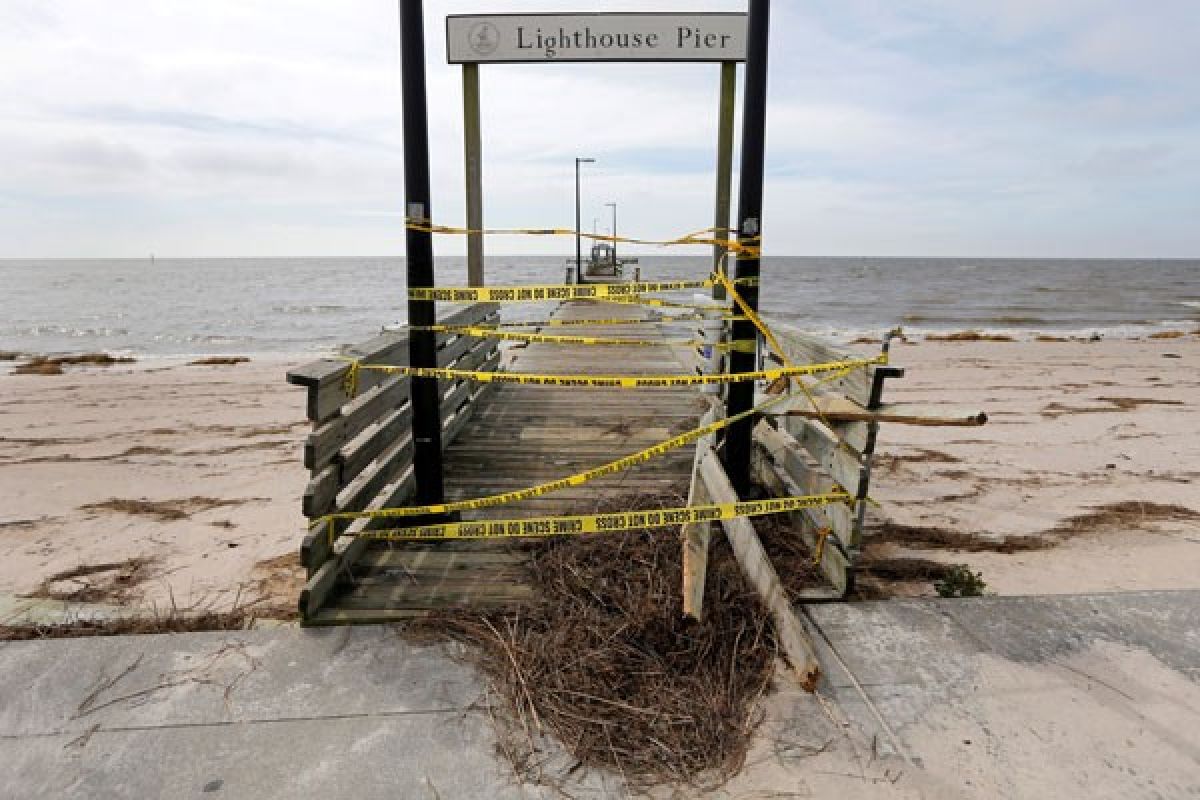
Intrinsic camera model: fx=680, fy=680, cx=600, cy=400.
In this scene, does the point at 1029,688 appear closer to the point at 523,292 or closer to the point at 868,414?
the point at 868,414

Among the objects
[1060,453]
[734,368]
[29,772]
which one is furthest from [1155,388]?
[29,772]

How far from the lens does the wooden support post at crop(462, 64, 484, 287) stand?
7266 millimetres

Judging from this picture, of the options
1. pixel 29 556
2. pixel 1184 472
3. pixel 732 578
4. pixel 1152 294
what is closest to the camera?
pixel 732 578

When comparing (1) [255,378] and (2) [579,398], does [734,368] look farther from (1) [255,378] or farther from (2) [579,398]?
(1) [255,378]

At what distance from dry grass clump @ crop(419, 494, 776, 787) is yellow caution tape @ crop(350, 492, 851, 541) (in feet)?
0.82

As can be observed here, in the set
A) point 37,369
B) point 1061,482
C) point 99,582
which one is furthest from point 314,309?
point 1061,482

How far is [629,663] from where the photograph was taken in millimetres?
2859

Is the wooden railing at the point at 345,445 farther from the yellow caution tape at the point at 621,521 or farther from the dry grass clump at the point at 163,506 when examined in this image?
the dry grass clump at the point at 163,506

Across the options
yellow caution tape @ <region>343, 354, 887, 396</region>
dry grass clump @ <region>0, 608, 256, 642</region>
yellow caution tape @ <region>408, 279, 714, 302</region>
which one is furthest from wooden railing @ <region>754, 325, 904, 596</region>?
dry grass clump @ <region>0, 608, 256, 642</region>

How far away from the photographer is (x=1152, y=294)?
184ft

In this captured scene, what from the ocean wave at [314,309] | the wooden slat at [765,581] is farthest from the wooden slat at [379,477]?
the ocean wave at [314,309]

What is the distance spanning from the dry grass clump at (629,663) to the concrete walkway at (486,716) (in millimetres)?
116

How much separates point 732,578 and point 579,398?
14.2ft

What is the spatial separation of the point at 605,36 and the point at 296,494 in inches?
209
